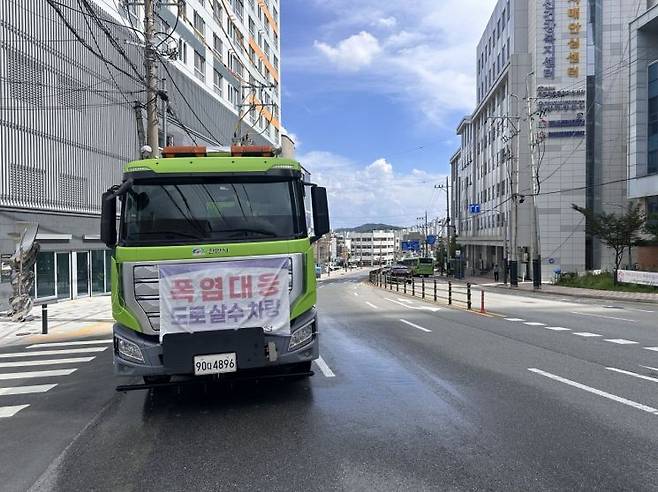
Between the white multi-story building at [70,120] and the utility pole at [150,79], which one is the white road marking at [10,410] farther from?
the white multi-story building at [70,120]

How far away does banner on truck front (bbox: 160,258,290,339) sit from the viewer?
6059 millimetres

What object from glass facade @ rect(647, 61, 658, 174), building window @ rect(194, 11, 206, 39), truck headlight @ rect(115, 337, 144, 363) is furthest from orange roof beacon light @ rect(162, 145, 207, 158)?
glass facade @ rect(647, 61, 658, 174)

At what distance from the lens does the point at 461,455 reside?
191 inches

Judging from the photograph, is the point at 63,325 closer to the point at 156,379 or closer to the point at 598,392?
the point at 156,379

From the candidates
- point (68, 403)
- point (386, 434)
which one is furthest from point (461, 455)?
point (68, 403)

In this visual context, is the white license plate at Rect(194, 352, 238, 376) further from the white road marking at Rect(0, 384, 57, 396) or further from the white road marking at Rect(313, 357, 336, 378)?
the white road marking at Rect(0, 384, 57, 396)

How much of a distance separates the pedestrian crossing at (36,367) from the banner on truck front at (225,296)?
2923 mm

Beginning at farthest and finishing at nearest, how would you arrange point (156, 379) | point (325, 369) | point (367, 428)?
point (325, 369)
point (156, 379)
point (367, 428)

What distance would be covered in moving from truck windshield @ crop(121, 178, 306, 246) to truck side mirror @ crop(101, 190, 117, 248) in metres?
0.17

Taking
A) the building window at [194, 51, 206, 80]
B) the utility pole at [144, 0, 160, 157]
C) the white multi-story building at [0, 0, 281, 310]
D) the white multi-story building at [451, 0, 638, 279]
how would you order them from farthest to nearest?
the white multi-story building at [451, 0, 638, 279] → the building window at [194, 51, 206, 80] → the white multi-story building at [0, 0, 281, 310] → the utility pole at [144, 0, 160, 157]

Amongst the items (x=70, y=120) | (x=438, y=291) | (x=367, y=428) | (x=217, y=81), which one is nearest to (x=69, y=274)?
(x=70, y=120)

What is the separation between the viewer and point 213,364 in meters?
6.03

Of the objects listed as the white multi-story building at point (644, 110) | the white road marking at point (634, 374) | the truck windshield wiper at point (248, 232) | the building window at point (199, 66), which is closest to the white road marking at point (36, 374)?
the truck windshield wiper at point (248, 232)

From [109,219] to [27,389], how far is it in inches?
149
